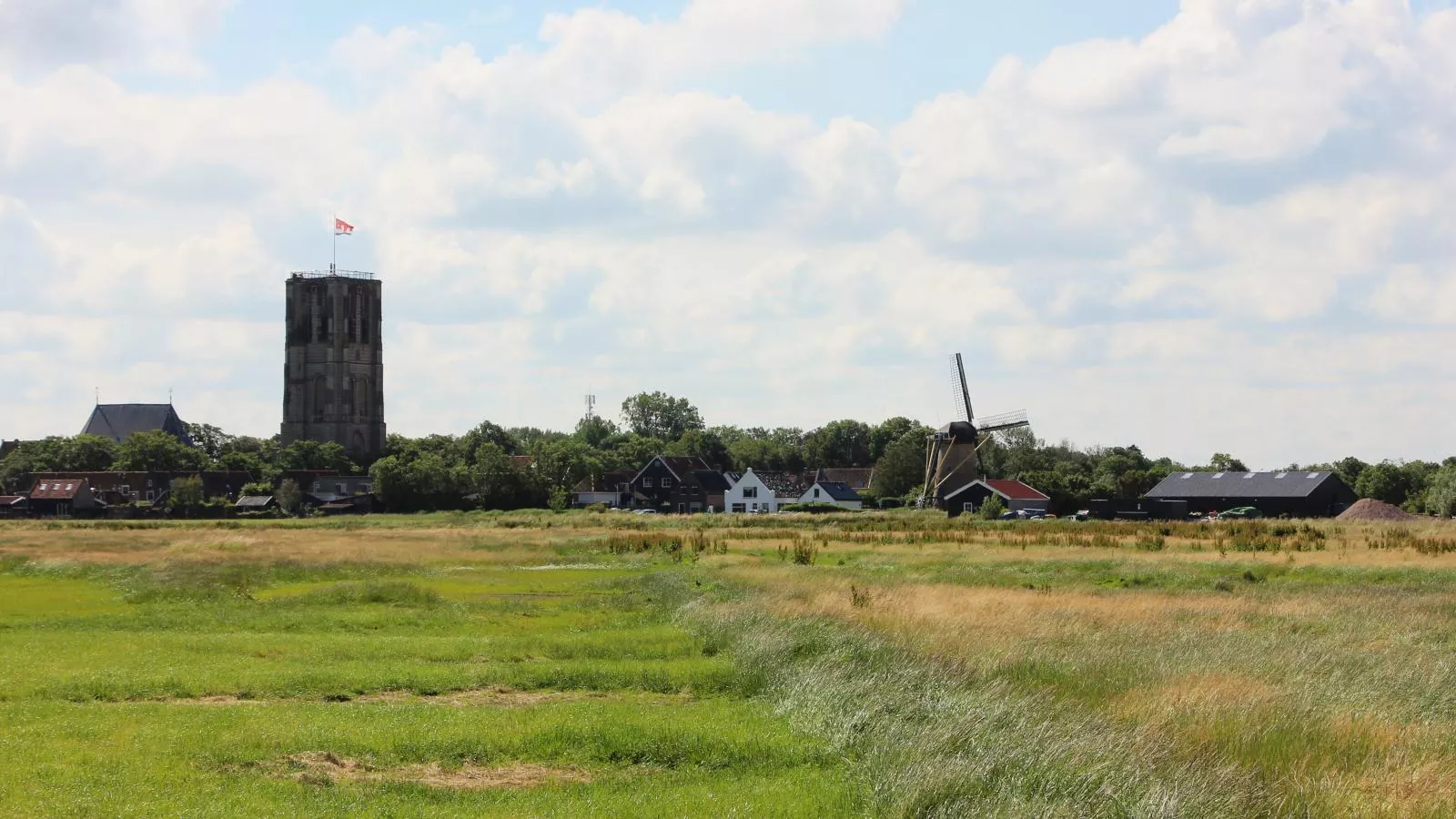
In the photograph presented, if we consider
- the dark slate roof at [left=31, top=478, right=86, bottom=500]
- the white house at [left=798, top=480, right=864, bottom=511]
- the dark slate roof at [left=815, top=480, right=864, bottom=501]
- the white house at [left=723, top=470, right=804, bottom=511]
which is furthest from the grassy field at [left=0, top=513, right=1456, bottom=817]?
the dark slate roof at [left=31, top=478, right=86, bottom=500]

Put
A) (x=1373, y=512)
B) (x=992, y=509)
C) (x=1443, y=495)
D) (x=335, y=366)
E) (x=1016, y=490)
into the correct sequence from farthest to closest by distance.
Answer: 1. (x=335, y=366)
2. (x=1016, y=490)
3. (x=1443, y=495)
4. (x=992, y=509)
5. (x=1373, y=512)

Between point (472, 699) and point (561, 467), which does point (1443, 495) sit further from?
point (472, 699)

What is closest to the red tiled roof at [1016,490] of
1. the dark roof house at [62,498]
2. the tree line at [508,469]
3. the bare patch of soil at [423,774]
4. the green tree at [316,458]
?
the tree line at [508,469]

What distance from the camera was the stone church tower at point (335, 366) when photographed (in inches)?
7411

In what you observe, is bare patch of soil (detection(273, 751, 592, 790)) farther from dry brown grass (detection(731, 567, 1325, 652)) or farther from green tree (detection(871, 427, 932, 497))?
green tree (detection(871, 427, 932, 497))

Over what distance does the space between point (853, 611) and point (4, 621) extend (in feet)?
65.5

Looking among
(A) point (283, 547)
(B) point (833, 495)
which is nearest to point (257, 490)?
(B) point (833, 495)

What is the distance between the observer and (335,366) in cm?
18950

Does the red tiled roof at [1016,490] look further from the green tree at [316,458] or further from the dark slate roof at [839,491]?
the green tree at [316,458]

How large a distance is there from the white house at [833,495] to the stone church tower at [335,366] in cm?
6921

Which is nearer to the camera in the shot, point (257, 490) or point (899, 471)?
point (899, 471)

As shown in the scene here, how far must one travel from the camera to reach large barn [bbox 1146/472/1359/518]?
115500 mm

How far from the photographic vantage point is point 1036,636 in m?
25.0

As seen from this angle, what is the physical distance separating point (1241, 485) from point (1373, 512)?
1909 centimetres
